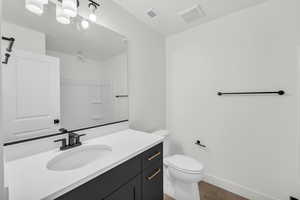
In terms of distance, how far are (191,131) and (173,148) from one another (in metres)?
0.45

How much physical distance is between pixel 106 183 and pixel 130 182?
0.20 metres

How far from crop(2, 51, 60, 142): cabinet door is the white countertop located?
0.66 ft

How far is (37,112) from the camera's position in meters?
0.97

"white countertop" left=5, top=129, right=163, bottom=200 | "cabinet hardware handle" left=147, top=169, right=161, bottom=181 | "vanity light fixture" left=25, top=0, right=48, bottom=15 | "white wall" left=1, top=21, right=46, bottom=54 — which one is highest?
"vanity light fixture" left=25, top=0, right=48, bottom=15

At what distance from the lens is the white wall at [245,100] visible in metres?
1.35

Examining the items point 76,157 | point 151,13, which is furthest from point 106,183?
point 151,13

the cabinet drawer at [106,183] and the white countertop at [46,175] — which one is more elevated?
the white countertop at [46,175]

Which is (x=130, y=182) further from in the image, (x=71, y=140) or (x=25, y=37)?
(x=25, y=37)

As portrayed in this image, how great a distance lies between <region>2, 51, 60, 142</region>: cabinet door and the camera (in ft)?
2.78

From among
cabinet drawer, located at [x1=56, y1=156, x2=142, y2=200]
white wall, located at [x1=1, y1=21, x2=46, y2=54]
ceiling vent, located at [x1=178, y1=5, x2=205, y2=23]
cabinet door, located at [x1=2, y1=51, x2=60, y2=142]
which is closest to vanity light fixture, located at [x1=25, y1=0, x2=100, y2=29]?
white wall, located at [x1=1, y1=21, x2=46, y2=54]

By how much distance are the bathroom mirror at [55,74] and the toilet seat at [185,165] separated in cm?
78

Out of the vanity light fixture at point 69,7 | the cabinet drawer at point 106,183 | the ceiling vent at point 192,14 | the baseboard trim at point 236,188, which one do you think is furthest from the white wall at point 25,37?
the baseboard trim at point 236,188

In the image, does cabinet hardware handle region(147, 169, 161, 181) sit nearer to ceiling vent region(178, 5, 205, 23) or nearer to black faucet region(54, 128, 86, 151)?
black faucet region(54, 128, 86, 151)

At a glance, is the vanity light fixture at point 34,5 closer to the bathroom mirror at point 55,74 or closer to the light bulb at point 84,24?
the bathroom mirror at point 55,74
